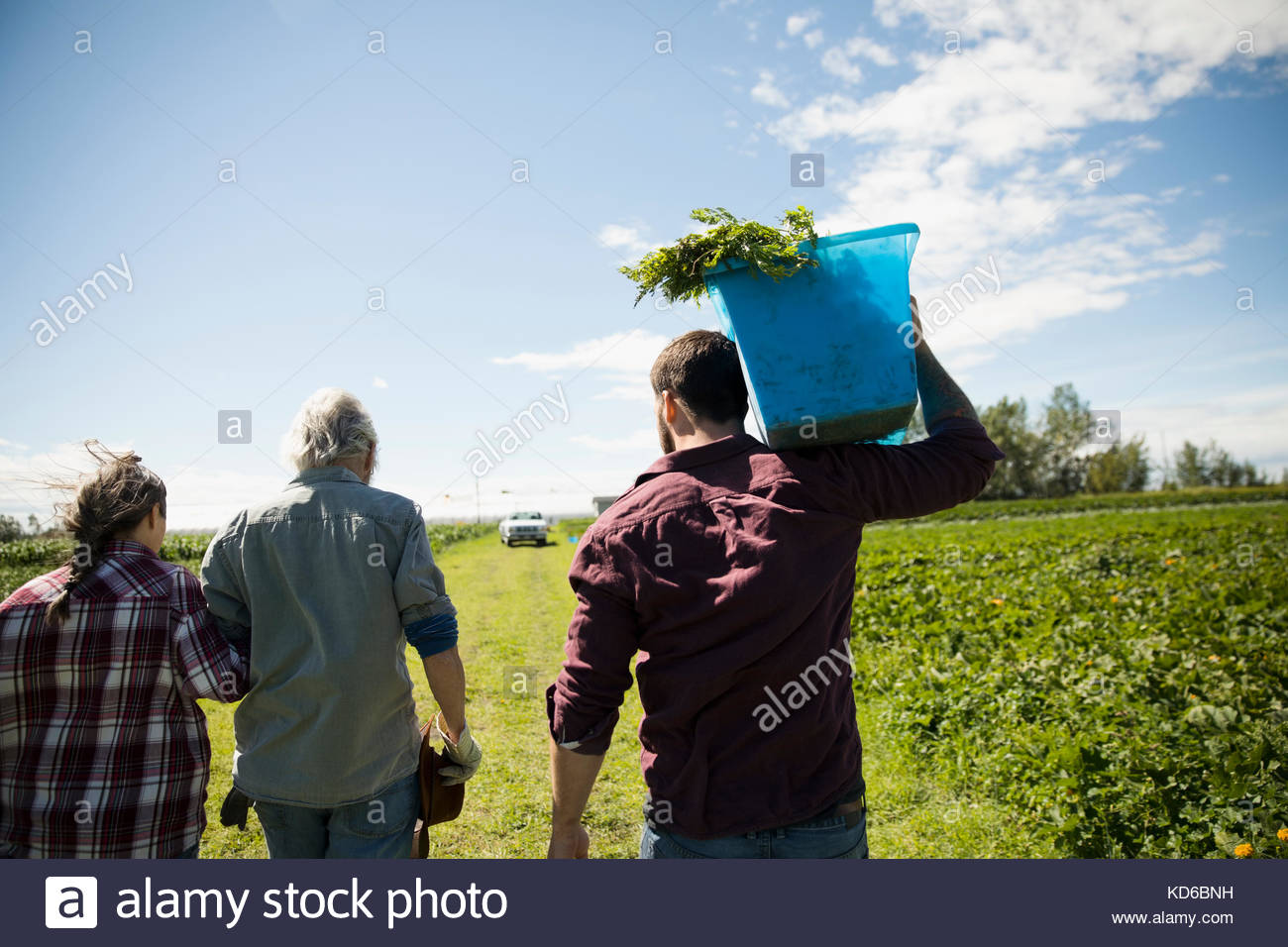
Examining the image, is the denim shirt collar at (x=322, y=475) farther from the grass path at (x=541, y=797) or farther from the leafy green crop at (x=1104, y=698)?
the leafy green crop at (x=1104, y=698)

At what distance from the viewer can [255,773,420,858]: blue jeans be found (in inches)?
94.3

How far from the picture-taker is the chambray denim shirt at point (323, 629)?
92.2 inches

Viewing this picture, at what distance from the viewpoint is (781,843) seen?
182 centimetres

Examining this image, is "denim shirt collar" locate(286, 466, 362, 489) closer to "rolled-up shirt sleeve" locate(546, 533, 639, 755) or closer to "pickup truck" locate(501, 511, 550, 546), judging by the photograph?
"rolled-up shirt sleeve" locate(546, 533, 639, 755)

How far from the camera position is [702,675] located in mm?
1766

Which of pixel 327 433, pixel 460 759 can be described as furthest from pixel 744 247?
pixel 460 759

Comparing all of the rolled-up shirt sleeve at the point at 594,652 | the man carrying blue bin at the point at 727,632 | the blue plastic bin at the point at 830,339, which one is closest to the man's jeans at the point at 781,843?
the man carrying blue bin at the point at 727,632

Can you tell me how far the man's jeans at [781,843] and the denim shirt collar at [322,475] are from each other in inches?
57.7

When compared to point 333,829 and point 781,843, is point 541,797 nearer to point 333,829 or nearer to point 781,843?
point 333,829

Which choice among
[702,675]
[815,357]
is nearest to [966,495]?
[815,357]

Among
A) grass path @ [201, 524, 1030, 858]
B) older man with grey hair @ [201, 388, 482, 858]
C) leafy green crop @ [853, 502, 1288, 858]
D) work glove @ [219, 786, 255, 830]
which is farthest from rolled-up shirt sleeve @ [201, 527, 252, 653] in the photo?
leafy green crop @ [853, 502, 1288, 858]
